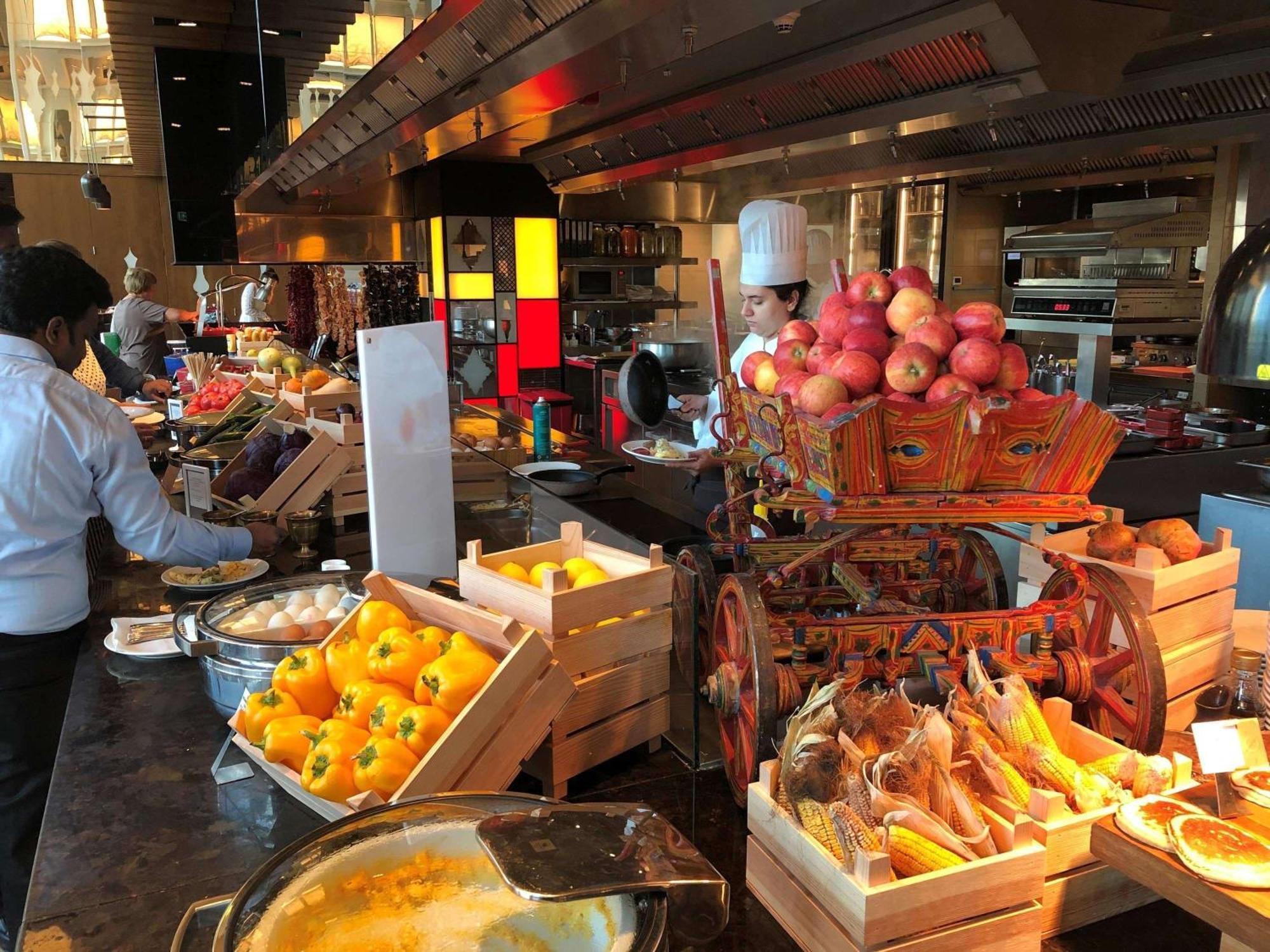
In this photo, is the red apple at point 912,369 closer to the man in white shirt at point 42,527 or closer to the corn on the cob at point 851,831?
the corn on the cob at point 851,831

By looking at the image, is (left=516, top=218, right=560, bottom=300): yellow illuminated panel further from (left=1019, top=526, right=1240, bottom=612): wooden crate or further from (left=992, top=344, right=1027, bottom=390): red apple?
(left=992, top=344, right=1027, bottom=390): red apple

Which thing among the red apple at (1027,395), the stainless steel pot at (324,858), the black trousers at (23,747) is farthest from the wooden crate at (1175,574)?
the black trousers at (23,747)

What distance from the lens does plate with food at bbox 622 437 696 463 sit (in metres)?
3.62

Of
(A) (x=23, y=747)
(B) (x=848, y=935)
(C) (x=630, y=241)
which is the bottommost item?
(A) (x=23, y=747)

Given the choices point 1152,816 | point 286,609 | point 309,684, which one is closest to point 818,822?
point 1152,816

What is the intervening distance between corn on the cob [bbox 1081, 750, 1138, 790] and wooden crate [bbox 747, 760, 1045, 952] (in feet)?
0.78

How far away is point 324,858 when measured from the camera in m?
0.98

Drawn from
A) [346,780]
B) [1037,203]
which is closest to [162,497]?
[346,780]

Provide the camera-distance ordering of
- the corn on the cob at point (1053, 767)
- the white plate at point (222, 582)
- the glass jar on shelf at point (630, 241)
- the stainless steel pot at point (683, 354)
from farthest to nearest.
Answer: the glass jar on shelf at point (630, 241) < the stainless steel pot at point (683, 354) < the white plate at point (222, 582) < the corn on the cob at point (1053, 767)

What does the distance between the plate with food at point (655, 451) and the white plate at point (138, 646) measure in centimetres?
183

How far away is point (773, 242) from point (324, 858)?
8.83 feet

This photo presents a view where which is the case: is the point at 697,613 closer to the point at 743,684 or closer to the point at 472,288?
the point at 743,684

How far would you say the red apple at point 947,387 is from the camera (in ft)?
4.79

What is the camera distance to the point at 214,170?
30.6 feet
